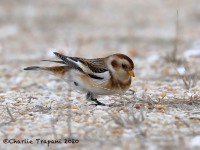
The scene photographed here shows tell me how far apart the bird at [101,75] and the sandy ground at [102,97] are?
0.12 m

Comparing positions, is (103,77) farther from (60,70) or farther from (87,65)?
(60,70)

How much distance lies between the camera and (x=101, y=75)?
200 inches

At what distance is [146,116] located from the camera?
4.68 metres

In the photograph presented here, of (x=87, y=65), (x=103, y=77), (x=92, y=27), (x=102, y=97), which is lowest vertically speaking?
(x=102, y=97)

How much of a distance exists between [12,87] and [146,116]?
93.4 inches

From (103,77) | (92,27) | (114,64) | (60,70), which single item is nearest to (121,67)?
(114,64)

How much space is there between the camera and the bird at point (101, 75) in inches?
199

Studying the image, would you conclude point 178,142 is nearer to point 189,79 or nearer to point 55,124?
point 55,124

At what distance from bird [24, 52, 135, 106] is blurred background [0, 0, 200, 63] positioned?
3221 millimetres

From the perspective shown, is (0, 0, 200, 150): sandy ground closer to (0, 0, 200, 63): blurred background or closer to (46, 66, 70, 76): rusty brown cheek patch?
(0, 0, 200, 63): blurred background

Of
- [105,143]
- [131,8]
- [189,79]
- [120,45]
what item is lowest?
[105,143]

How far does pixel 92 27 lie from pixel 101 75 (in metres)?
7.61

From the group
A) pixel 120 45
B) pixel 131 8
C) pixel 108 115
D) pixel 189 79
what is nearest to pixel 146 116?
pixel 108 115

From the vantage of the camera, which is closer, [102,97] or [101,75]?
[101,75]
